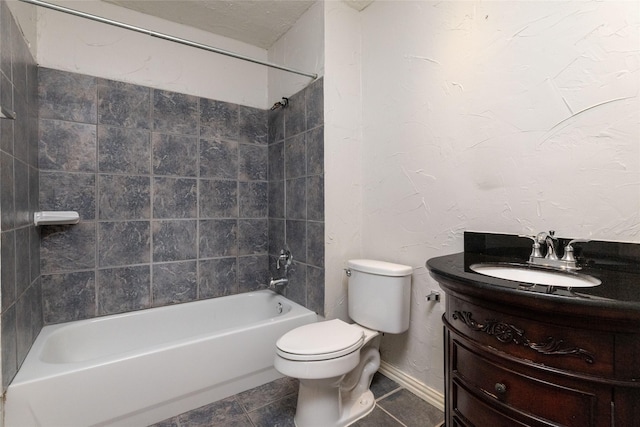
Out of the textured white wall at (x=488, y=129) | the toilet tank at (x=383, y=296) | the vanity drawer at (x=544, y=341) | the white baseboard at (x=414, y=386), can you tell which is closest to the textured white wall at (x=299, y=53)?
the textured white wall at (x=488, y=129)

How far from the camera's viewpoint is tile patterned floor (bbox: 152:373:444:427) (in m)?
1.50

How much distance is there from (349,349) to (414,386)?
657 mm

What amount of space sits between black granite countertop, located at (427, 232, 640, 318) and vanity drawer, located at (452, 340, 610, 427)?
22 cm

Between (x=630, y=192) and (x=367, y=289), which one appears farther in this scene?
(x=367, y=289)

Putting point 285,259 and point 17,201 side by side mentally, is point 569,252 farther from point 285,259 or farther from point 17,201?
point 17,201

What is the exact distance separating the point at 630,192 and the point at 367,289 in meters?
A: 1.19

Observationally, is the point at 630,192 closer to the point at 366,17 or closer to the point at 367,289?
the point at 367,289

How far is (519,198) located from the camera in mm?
1270

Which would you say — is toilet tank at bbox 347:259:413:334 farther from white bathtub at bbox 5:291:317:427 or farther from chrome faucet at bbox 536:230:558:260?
chrome faucet at bbox 536:230:558:260

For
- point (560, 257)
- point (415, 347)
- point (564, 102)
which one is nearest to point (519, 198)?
point (560, 257)

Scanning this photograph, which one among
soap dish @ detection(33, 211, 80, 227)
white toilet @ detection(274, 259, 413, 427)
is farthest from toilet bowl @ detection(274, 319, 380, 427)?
soap dish @ detection(33, 211, 80, 227)

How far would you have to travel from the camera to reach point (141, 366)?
1425 millimetres

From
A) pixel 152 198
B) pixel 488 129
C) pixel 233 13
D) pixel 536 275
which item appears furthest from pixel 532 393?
pixel 233 13

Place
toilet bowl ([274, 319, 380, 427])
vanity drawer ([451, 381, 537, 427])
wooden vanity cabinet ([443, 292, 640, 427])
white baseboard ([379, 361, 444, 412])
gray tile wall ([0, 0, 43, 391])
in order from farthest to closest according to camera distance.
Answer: white baseboard ([379, 361, 444, 412]) → toilet bowl ([274, 319, 380, 427]) → gray tile wall ([0, 0, 43, 391]) → vanity drawer ([451, 381, 537, 427]) → wooden vanity cabinet ([443, 292, 640, 427])
